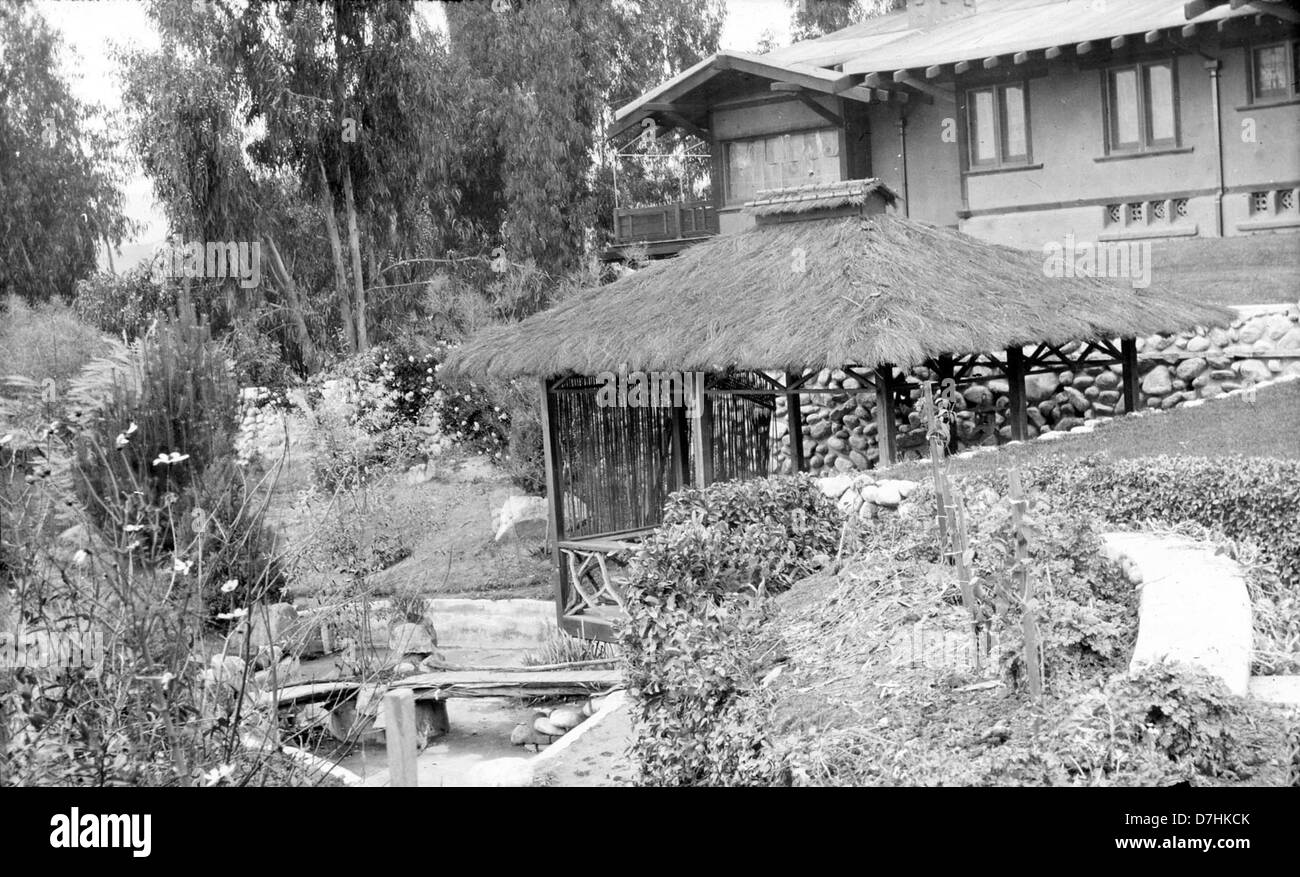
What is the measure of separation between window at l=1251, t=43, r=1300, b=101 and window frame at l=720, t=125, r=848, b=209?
5685 millimetres

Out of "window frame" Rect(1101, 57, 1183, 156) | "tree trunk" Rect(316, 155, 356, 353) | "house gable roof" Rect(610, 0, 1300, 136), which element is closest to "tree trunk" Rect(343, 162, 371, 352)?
"tree trunk" Rect(316, 155, 356, 353)

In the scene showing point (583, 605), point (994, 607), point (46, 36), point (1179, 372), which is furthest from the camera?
point (46, 36)

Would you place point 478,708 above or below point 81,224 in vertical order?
below

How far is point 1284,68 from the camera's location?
1609 centimetres

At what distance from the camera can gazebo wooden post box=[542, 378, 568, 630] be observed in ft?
41.2

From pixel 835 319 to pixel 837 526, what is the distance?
3.23 m

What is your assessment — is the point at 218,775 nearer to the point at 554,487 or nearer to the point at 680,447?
the point at 554,487

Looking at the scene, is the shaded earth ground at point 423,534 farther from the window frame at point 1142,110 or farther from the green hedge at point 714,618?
the window frame at point 1142,110

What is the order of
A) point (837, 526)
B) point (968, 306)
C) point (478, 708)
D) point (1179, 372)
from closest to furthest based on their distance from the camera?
point (837, 526) → point (478, 708) → point (968, 306) → point (1179, 372)

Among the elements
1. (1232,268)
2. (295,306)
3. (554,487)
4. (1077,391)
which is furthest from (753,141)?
(554,487)

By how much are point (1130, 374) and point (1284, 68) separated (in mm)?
5380
